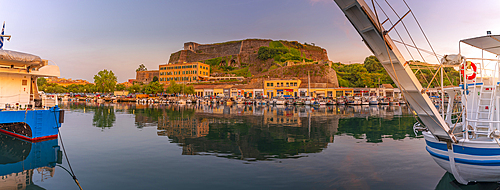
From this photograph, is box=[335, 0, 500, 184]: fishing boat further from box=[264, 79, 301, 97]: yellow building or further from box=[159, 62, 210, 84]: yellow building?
box=[159, 62, 210, 84]: yellow building

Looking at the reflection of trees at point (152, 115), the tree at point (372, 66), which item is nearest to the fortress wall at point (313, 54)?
the tree at point (372, 66)

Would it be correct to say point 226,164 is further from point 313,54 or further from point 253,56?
point 313,54

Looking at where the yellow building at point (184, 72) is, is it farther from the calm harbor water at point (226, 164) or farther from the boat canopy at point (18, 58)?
the calm harbor water at point (226, 164)

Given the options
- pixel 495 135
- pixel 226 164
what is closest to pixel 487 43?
pixel 495 135

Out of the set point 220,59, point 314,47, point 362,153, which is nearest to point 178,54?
point 220,59

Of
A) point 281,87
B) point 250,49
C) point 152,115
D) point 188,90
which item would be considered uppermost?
point 250,49

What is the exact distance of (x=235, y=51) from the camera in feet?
414

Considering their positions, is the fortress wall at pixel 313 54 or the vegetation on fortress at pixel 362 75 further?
the fortress wall at pixel 313 54

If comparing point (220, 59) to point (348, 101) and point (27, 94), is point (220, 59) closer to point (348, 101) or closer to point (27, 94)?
point (348, 101)

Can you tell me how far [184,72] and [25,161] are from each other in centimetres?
9380

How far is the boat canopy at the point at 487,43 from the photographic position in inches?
319

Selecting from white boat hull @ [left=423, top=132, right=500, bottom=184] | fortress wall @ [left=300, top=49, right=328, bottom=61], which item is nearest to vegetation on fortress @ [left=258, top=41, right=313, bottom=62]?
fortress wall @ [left=300, top=49, right=328, bottom=61]

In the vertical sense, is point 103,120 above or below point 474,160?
below

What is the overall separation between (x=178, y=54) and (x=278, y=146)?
130m
